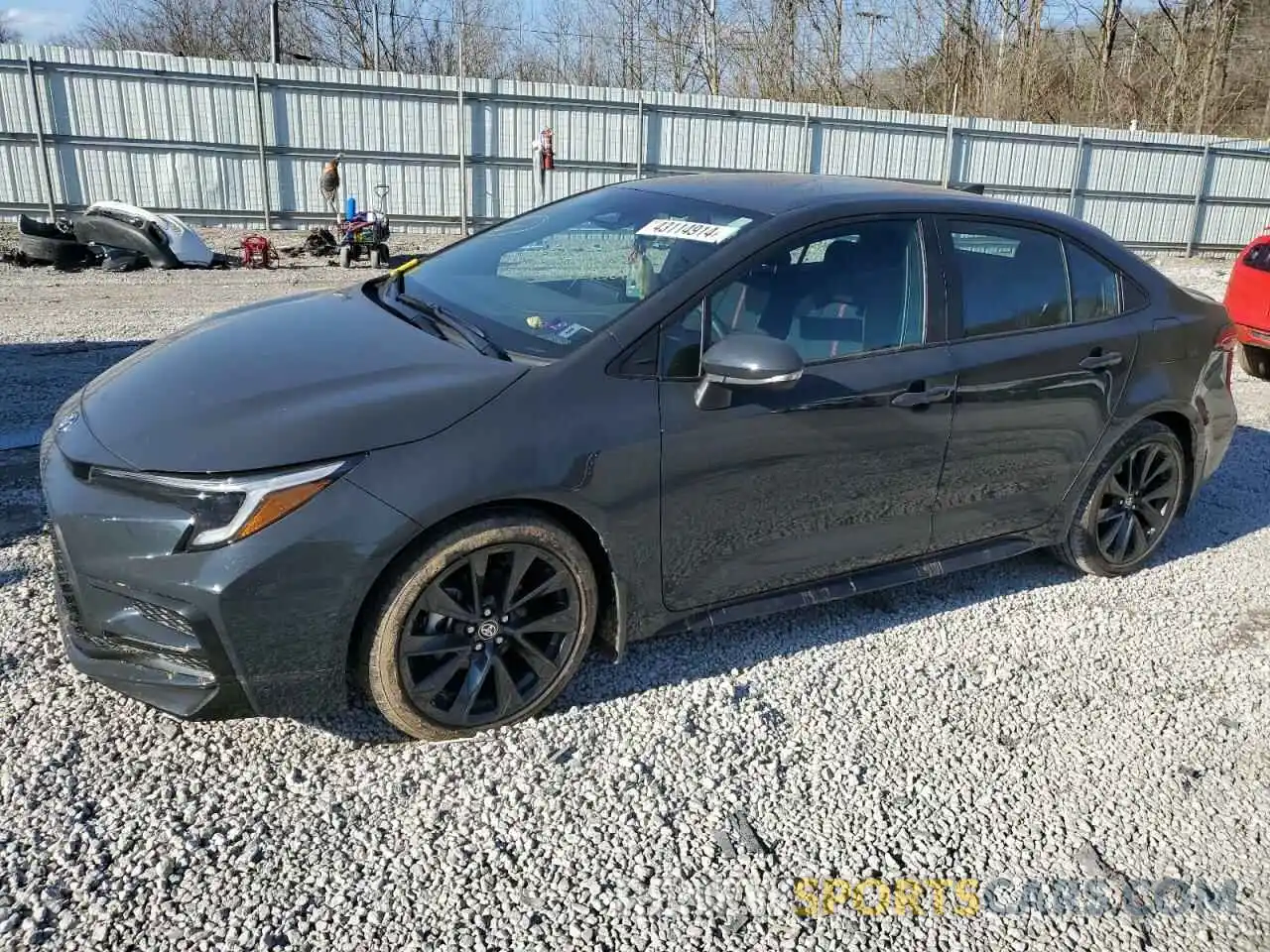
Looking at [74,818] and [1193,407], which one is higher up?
[1193,407]

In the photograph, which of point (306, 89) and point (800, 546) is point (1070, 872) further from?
point (306, 89)

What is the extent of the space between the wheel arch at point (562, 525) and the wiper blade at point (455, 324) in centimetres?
49

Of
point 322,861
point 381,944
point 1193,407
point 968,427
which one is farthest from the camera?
point 1193,407

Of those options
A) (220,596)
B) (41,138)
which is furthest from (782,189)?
(41,138)

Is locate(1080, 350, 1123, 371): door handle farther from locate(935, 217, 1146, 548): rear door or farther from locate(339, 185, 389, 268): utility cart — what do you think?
locate(339, 185, 389, 268): utility cart

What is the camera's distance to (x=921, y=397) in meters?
3.62

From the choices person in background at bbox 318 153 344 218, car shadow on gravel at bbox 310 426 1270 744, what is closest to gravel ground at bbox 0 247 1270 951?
car shadow on gravel at bbox 310 426 1270 744

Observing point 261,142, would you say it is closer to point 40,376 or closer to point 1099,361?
point 40,376

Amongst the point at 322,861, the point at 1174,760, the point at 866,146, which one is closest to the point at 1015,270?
the point at 1174,760

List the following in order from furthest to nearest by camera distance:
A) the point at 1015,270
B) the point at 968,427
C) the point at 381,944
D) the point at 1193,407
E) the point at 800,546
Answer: the point at 1193,407, the point at 1015,270, the point at 968,427, the point at 800,546, the point at 381,944

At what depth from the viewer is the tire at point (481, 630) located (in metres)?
2.84

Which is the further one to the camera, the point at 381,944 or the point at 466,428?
the point at 466,428

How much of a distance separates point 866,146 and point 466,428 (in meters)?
19.8

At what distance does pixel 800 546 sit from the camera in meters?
3.53
